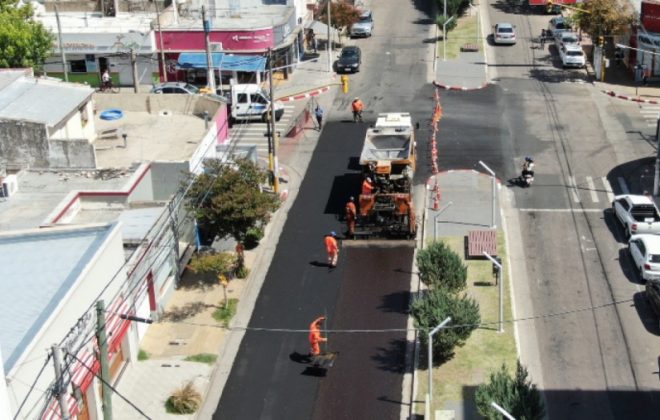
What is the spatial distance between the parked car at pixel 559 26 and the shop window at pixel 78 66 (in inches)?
1196

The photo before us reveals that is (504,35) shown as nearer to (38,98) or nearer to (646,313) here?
(38,98)

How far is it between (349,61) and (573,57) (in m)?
13.6

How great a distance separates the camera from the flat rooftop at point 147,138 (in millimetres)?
43500

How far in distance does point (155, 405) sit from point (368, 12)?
1959 inches

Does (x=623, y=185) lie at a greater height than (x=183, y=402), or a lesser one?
lesser

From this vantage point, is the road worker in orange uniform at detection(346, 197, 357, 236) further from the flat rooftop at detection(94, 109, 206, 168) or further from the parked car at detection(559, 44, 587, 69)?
the parked car at detection(559, 44, 587, 69)

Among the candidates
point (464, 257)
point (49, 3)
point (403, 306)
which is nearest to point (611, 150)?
point (464, 257)

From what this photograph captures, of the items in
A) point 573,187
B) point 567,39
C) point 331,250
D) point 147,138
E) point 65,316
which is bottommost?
point 573,187

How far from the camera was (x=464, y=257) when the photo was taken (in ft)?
Answer: 130

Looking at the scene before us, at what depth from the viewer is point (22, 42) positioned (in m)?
55.9

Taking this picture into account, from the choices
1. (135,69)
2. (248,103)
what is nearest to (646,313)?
(248,103)

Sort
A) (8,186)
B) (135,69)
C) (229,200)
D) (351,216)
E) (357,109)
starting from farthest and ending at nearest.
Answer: (135,69), (357,109), (351,216), (8,186), (229,200)

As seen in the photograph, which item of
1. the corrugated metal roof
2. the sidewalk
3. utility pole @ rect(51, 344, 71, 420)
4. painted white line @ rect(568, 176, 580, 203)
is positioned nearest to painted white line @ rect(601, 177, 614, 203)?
painted white line @ rect(568, 176, 580, 203)

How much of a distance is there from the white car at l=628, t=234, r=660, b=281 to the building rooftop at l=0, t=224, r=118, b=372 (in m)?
18.3
